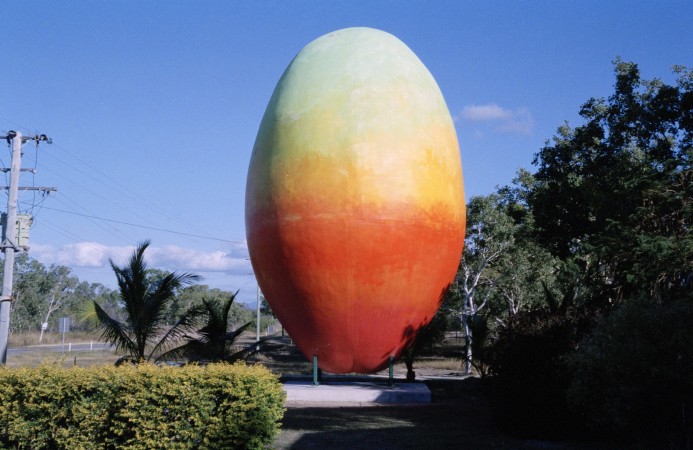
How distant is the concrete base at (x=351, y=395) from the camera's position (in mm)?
13234

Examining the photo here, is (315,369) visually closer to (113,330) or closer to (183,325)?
(183,325)

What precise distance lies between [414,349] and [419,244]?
6139 mm

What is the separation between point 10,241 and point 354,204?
38.3ft

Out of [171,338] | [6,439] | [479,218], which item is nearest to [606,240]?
[171,338]

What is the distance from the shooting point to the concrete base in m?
13.2

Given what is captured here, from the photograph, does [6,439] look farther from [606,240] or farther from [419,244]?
[606,240]

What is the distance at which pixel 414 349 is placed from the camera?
58.1 feet

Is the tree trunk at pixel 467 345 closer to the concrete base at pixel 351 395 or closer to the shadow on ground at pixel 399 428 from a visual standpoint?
the shadow on ground at pixel 399 428

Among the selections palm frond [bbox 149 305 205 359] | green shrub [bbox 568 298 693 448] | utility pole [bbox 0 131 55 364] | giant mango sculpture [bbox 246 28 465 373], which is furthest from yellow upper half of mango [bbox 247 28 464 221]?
utility pole [bbox 0 131 55 364]

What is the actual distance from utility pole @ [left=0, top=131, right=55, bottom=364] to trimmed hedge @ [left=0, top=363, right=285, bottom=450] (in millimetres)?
8856

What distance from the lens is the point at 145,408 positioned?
8.77 meters

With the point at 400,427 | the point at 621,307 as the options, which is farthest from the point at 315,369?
the point at 621,307

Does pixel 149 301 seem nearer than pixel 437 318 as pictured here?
Yes

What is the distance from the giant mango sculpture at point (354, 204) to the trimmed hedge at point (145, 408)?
137 inches
